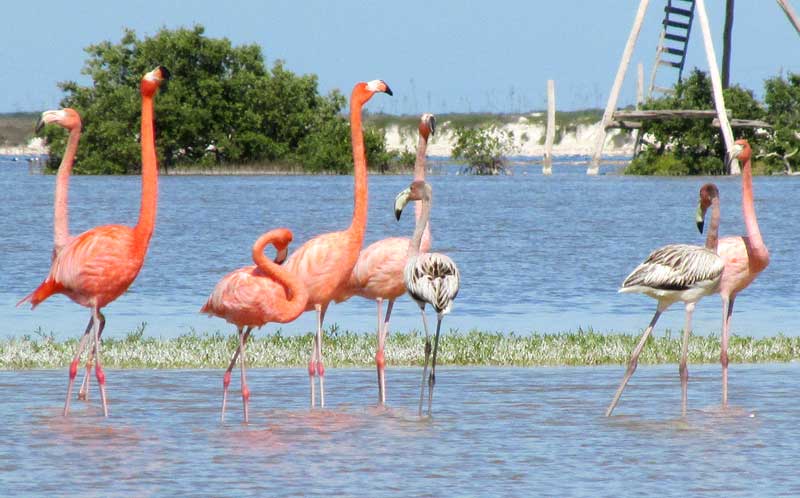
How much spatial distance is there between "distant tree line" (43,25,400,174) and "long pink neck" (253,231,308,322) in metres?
60.1

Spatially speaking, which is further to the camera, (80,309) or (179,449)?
(80,309)

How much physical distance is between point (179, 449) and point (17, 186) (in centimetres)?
5415

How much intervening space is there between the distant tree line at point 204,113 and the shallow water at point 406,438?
5844 cm

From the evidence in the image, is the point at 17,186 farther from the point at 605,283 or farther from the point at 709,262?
the point at 709,262

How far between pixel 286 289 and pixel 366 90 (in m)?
1.87

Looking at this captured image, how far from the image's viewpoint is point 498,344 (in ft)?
43.0

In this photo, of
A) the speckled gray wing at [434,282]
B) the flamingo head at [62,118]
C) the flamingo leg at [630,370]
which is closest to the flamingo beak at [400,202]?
the speckled gray wing at [434,282]

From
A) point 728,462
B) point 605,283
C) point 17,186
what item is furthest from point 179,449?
point 17,186

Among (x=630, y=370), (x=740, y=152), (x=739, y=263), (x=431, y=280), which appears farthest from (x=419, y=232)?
(x=740, y=152)

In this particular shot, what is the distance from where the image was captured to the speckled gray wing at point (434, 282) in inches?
375

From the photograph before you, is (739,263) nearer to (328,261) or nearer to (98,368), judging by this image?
(328,261)

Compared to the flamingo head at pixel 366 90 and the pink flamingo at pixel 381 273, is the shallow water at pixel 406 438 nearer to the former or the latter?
the pink flamingo at pixel 381 273

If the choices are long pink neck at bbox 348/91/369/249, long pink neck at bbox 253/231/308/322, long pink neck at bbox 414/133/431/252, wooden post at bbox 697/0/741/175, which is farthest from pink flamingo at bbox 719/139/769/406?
wooden post at bbox 697/0/741/175

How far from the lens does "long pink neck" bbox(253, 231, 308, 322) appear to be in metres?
9.32
